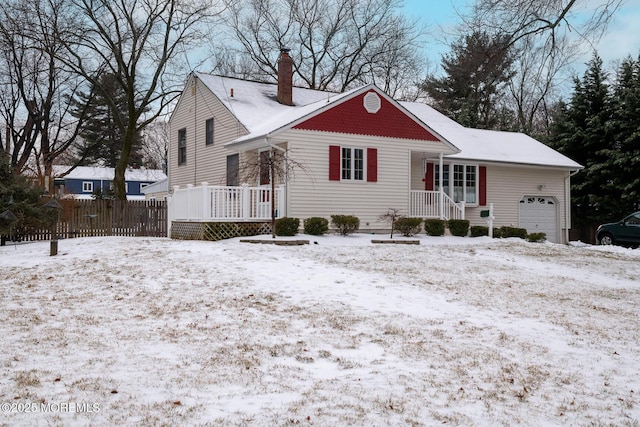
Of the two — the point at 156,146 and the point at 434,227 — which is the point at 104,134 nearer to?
the point at 156,146

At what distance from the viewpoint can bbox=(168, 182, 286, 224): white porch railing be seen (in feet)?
55.0

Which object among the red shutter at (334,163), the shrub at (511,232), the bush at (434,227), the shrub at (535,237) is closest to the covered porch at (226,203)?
the red shutter at (334,163)

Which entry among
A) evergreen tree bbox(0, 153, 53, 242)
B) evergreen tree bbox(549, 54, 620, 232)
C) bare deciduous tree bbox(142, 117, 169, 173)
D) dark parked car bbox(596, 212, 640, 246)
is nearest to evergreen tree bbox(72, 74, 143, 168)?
bare deciduous tree bbox(142, 117, 169, 173)

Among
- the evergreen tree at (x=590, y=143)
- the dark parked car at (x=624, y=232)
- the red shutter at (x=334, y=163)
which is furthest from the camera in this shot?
the evergreen tree at (x=590, y=143)

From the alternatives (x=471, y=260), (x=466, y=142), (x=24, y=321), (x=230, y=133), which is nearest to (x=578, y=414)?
(x=24, y=321)

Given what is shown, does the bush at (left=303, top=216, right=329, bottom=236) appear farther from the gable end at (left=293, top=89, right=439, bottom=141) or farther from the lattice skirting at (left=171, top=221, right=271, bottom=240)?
the gable end at (left=293, top=89, right=439, bottom=141)

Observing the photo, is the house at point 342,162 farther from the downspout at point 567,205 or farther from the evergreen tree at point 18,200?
the evergreen tree at point 18,200

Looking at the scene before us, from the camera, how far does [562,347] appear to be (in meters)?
6.71

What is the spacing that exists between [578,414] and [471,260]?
377 inches

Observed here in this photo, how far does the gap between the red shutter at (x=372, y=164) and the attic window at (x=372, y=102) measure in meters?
1.29

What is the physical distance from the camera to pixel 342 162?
19.4 meters

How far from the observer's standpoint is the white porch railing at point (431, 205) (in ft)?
68.7

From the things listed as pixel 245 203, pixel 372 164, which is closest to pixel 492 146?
pixel 372 164

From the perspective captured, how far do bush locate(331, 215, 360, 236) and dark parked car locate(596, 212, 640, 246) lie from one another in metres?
10.2
